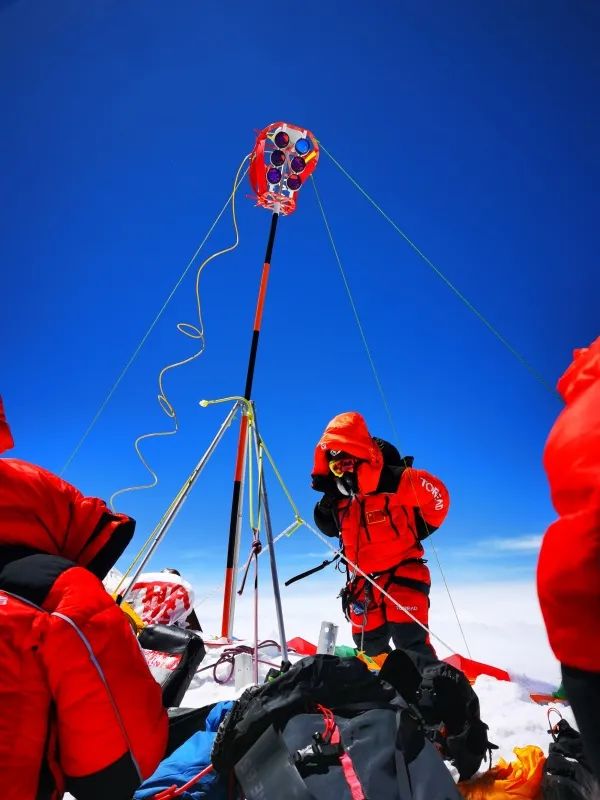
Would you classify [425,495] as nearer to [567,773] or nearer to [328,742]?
[567,773]

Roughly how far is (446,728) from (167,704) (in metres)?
1.67

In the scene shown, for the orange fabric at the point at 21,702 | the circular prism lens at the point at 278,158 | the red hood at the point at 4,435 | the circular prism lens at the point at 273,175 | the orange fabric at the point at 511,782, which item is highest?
the circular prism lens at the point at 278,158

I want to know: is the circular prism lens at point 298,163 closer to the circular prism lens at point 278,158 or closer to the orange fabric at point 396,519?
the circular prism lens at point 278,158

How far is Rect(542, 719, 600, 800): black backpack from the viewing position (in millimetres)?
2467

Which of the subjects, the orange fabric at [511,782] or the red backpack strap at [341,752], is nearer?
the red backpack strap at [341,752]

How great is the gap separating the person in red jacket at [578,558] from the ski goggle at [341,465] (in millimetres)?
4575

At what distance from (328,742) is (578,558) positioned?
1.63 metres

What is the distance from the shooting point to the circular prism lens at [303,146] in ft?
23.5

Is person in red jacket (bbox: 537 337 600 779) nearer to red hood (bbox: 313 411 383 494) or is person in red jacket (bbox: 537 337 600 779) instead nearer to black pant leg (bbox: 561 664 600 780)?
black pant leg (bbox: 561 664 600 780)

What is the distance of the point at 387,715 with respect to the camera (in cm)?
240

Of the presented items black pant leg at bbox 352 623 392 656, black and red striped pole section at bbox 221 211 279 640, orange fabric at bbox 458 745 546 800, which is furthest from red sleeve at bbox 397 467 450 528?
orange fabric at bbox 458 745 546 800

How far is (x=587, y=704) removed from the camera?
4.25 ft

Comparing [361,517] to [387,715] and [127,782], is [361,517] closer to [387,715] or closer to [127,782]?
[387,715]

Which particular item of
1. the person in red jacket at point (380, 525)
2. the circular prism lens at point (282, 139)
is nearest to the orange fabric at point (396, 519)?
the person in red jacket at point (380, 525)
